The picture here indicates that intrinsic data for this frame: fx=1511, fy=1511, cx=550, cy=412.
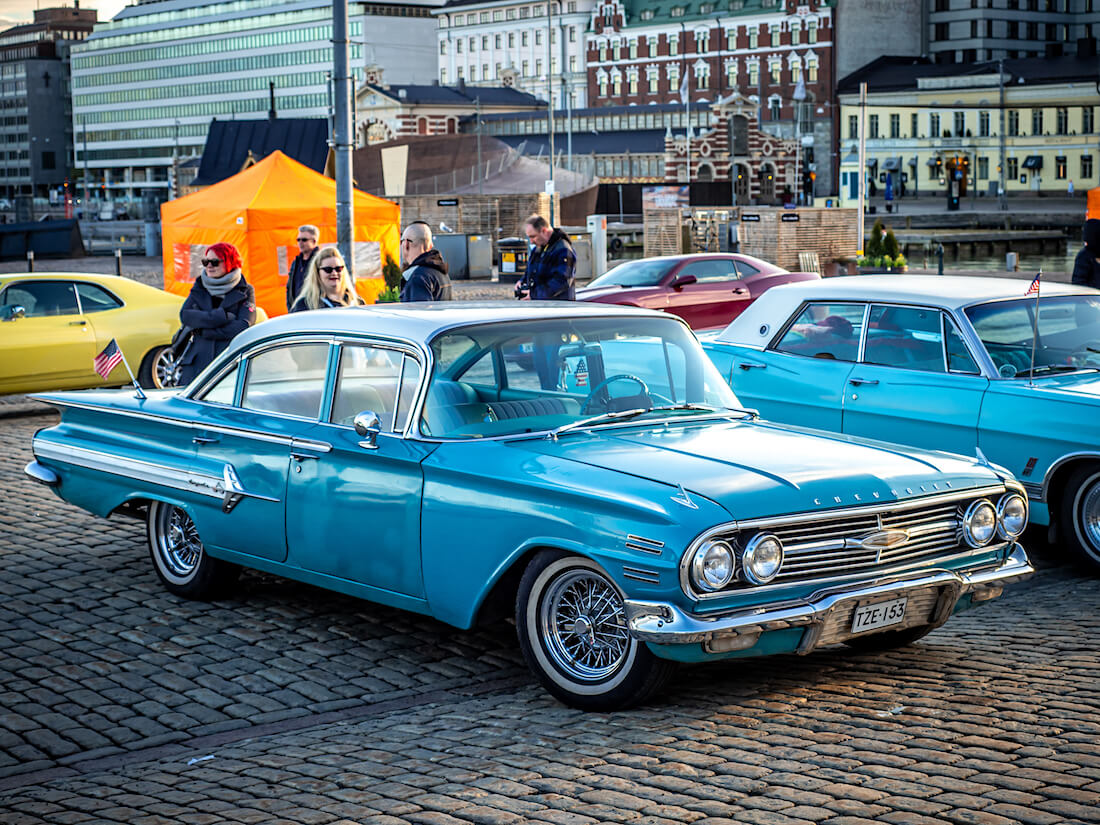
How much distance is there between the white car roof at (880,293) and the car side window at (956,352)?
126mm

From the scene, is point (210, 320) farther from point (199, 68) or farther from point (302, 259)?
point (199, 68)

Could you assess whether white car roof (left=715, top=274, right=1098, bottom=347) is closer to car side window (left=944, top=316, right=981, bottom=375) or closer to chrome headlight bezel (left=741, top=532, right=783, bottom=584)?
car side window (left=944, top=316, right=981, bottom=375)

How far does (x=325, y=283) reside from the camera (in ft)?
37.0

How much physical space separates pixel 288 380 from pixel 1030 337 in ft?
15.6

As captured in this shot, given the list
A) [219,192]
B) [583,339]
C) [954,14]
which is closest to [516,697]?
[583,339]

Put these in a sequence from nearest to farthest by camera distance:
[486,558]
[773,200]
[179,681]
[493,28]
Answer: [486,558]
[179,681]
[773,200]
[493,28]

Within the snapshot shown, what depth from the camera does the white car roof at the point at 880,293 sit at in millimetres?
9648

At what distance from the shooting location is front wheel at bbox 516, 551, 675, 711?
5730 mm

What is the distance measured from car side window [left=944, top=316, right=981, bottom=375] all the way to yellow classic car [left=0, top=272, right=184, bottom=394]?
353 inches

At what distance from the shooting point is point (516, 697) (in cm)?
622

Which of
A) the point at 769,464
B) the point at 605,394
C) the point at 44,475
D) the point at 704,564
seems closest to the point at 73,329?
the point at 44,475

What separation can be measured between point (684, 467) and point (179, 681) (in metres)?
2.44

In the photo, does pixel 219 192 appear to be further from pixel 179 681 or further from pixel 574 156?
pixel 574 156

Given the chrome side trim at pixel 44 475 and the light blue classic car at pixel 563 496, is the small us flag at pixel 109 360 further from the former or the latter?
the light blue classic car at pixel 563 496
